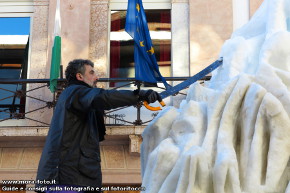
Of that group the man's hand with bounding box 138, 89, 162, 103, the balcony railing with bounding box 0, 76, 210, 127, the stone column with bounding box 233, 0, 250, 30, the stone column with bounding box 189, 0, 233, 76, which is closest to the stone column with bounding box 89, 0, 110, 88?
the balcony railing with bounding box 0, 76, 210, 127

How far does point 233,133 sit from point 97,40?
984cm

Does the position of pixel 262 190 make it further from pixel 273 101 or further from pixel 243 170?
pixel 273 101

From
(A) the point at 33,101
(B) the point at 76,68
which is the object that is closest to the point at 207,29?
(A) the point at 33,101

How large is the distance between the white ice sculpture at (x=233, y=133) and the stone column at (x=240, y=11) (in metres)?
8.88

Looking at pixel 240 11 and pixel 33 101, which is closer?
pixel 33 101

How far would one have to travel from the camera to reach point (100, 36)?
1375cm

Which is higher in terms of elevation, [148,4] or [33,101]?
[148,4]

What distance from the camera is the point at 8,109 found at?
13.3m

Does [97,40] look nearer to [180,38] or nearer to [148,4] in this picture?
[148,4]

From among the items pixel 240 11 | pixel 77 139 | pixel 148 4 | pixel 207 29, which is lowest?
pixel 77 139

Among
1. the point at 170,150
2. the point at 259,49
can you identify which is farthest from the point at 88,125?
the point at 259,49

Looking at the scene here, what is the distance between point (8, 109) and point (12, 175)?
1.63 meters

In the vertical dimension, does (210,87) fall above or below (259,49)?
below

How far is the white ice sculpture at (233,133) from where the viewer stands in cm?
382
